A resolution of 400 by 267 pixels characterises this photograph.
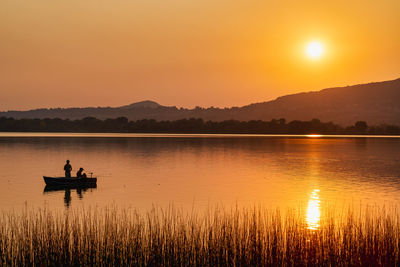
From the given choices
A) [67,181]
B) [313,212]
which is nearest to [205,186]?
[67,181]

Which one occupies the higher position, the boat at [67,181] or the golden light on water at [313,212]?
the boat at [67,181]

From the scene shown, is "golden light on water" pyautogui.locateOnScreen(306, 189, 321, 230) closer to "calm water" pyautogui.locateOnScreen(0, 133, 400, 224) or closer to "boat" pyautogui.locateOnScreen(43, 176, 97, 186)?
"calm water" pyautogui.locateOnScreen(0, 133, 400, 224)

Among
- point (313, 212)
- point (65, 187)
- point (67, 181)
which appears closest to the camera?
point (313, 212)

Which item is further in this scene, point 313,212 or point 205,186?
point 205,186

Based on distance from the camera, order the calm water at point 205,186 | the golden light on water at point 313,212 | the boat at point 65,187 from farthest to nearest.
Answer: the boat at point 65,187 < the calm water at point 205,186 < the golden light on water at point 313,212

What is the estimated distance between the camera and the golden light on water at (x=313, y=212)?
2960 cm

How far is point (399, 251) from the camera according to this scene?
15.7 metres

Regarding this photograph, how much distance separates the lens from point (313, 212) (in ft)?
118

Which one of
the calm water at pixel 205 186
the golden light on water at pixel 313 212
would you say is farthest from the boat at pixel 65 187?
the golden light on water at pixel 313 212

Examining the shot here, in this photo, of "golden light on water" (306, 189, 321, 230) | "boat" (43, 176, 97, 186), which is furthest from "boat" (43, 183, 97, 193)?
"golden light on water" (306, 189, 321, 230)

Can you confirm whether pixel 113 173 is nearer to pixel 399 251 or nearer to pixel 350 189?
pixel 350 189

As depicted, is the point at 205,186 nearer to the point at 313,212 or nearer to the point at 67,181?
the point at 67,181

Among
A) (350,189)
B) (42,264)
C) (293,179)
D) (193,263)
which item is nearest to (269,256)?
(193,263)

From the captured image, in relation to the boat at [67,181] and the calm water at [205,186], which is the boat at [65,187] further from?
the calm water at [205,186]
